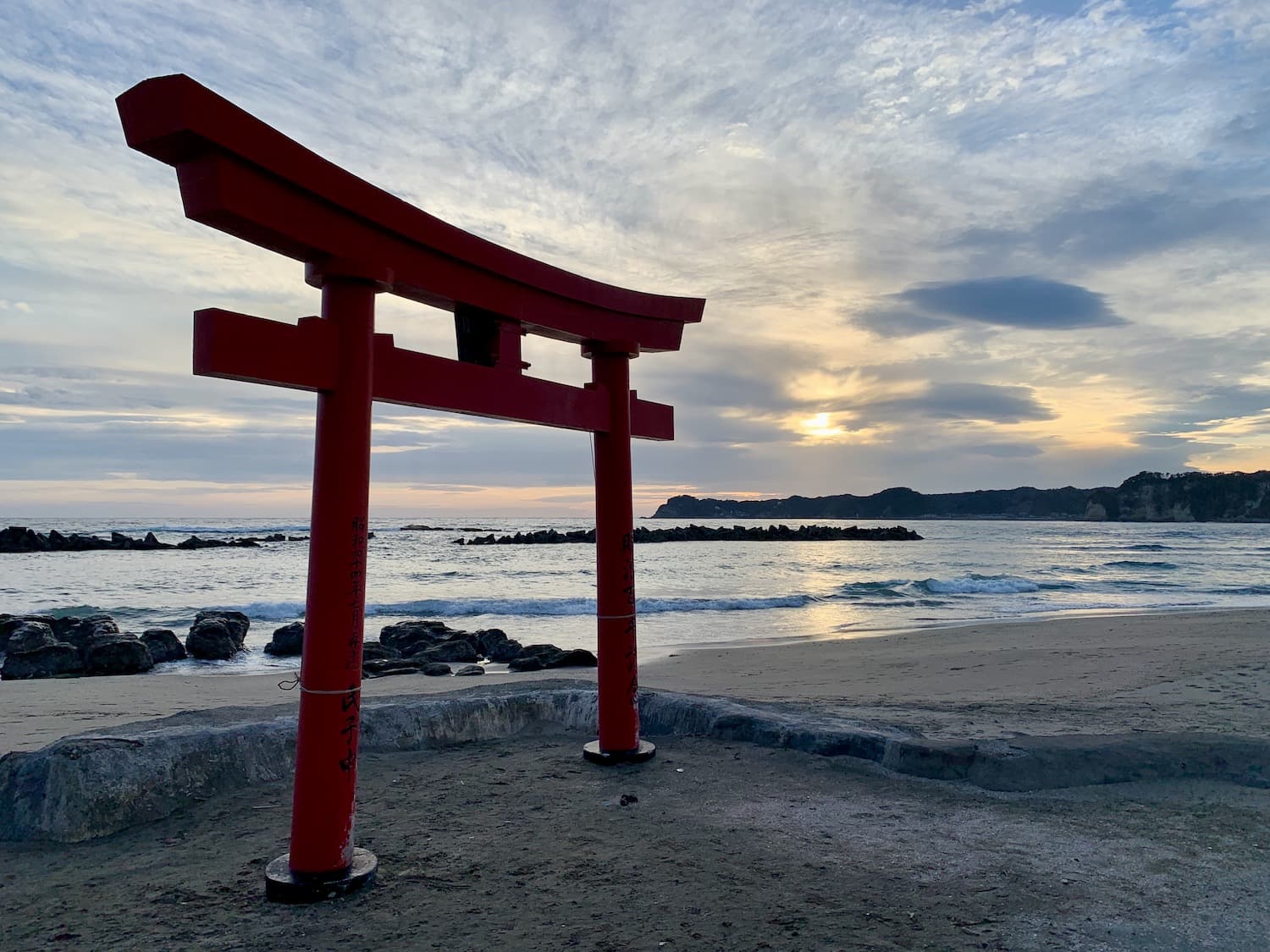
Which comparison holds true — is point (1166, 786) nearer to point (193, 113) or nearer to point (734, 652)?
point (193, 113)

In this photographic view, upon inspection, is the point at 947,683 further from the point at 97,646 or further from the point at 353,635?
the point at 97,646

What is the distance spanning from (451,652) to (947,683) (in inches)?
280

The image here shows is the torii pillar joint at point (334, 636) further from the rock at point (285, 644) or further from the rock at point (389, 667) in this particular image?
the rock at point (285, 644)

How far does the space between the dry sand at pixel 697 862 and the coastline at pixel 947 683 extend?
9.2 inches

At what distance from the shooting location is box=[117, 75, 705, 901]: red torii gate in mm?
3131

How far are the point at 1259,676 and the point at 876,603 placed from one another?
48.2 feet

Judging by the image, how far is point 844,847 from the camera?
12.5 feet

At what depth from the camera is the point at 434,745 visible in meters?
5.71

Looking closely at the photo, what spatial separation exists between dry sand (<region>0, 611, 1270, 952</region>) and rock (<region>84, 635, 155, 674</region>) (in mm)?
8148

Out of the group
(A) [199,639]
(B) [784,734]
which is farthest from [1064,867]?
(A) [199,639]

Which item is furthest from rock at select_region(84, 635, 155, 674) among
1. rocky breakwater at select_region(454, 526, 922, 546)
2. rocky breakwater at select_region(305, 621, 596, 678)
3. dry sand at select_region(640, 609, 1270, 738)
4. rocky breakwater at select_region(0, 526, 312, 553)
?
rocky breakwater at select_region(454, 526, 922, 546)

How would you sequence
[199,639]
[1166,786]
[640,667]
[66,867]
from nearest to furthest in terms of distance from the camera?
[66,867] < [1166,786] < [640,667] < [199,639]

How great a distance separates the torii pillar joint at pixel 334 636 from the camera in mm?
3498

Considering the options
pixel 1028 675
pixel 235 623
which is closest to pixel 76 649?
pixel 235 623
